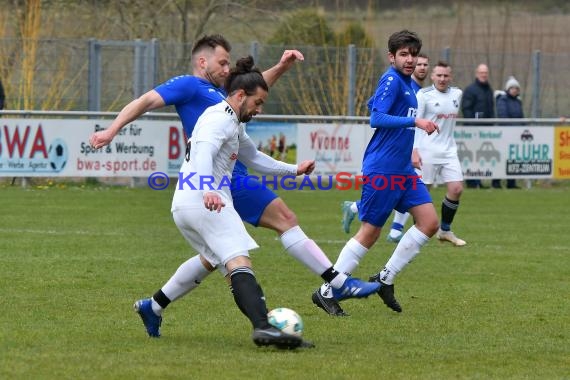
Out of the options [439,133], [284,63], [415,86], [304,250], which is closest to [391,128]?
[284,63]

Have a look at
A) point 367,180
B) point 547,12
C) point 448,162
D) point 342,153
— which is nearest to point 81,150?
point 342,153

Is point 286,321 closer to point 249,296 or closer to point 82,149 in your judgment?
point 249,296

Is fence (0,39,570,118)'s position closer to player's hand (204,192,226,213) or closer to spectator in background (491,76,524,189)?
spectator in background (491,76,524,189)

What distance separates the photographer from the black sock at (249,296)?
7.21m

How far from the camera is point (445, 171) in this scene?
1439 cm

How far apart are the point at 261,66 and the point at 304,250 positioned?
14.5 metres

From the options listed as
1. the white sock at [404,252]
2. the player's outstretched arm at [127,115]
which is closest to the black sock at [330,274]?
the white sock at [404,252]

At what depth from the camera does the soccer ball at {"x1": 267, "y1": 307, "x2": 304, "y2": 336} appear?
7.26m

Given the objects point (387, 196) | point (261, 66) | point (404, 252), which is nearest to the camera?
point (387, 196)

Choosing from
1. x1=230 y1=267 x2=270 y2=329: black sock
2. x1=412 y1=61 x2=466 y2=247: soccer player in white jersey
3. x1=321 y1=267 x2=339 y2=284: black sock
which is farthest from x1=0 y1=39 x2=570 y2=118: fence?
x1=230 y1=267 x2=270 y2=329: black sock

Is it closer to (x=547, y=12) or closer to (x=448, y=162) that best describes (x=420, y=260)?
(x=448, y=162)

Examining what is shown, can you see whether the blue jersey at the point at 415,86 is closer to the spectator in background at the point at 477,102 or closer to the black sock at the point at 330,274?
the black sock at the point at 330,274

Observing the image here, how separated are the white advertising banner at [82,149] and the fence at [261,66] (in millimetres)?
1533

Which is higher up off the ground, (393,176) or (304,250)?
(393,176)
